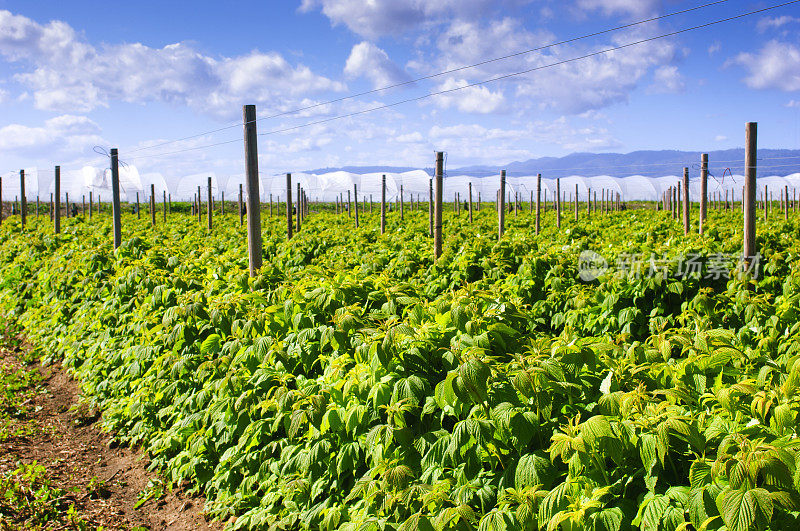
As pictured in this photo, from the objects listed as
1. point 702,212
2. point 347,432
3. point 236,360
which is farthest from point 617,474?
point 702,212

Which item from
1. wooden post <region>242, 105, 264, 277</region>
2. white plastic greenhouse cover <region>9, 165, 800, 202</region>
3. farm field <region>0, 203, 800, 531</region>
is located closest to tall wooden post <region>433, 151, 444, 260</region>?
farm field <region>0, 203, 800, 531</region>

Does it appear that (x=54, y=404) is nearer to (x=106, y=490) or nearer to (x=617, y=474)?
(x=106, y=490)

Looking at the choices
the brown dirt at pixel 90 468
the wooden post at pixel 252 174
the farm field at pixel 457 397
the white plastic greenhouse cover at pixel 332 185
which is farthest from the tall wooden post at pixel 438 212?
the white plastic greenhouse cover at pixel 332 185

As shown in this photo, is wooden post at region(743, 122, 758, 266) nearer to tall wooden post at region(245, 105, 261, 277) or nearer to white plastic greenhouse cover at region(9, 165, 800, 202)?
tall wooden post at region(245, 105, 261, 277)

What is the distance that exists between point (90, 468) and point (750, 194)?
7.59 meters

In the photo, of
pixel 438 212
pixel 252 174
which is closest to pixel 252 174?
pixel 252 174

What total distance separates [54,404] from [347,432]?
4.58 m

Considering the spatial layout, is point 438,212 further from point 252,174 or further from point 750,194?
point 750,194

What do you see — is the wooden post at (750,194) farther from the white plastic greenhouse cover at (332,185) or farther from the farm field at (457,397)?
the white plastic greenhouse cover at (332,185)

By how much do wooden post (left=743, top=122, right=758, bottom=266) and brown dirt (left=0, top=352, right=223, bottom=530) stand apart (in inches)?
260

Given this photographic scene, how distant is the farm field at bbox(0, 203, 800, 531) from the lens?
7.41 feet

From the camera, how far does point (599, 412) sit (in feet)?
8.55

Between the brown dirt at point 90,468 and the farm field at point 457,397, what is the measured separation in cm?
18

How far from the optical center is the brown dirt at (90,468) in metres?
4.16
